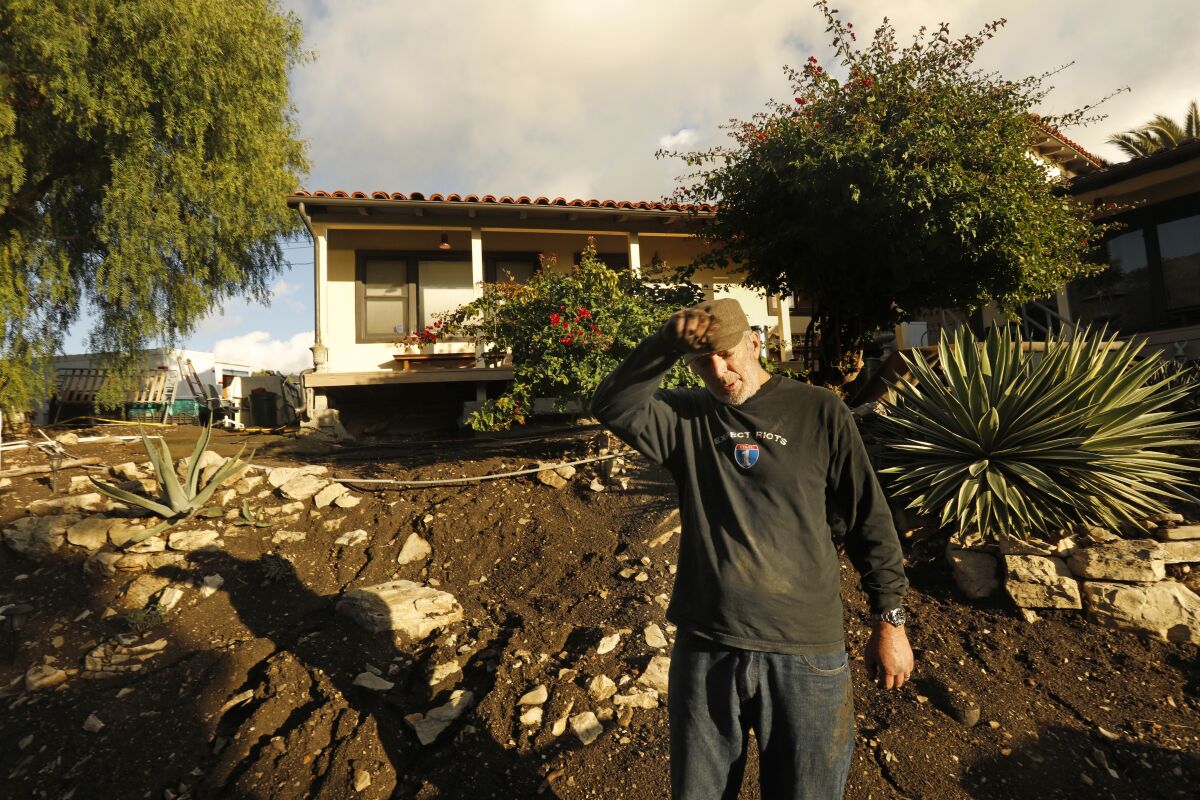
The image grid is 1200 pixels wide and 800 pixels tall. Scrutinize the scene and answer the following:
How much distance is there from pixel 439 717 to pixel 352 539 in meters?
2.57

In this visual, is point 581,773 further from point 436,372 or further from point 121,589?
point 436,372

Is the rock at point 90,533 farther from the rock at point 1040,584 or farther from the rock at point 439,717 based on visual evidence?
the rock at point 1040,584

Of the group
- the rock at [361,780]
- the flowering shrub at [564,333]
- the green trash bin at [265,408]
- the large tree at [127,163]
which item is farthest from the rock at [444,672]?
the green trash bin at [265,408]

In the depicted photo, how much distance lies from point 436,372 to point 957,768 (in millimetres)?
8691

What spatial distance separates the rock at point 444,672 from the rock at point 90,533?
3.55 metres

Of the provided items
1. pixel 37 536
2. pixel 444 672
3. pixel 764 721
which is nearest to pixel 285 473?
pixel 37 536

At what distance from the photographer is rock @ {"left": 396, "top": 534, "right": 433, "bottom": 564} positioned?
5320 mm

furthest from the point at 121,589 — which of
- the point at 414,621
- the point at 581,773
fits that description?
the point at 581,773

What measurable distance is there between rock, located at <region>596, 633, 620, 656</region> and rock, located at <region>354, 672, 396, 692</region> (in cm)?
120

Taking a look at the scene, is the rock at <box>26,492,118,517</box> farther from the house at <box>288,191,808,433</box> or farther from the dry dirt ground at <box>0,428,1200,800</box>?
the house at <box>288,191,808,433</box>

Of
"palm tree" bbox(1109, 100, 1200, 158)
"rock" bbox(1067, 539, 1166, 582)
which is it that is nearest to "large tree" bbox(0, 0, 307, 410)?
"rock" bbox(1067, 539, 1166, 582)

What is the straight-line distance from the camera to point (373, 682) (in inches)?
146

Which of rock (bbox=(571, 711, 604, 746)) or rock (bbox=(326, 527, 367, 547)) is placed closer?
rock (bbox=(571, 711, 604, 746))

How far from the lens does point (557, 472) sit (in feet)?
21.2
